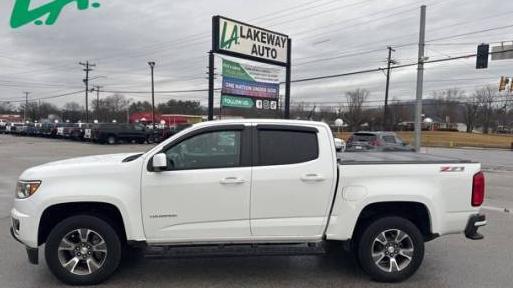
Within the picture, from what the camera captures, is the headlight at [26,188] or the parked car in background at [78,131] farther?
the parked car in background at [78,131]

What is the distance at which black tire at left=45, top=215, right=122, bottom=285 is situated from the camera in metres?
4.78

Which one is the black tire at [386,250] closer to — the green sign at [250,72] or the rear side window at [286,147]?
the rear side window at [286,147]

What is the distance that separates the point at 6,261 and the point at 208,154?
2.84 meters

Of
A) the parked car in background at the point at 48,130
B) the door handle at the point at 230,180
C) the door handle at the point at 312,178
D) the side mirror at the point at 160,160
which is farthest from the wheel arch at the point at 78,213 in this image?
the parked car in background at the point at 48,130

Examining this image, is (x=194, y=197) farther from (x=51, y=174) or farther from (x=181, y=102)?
(x=181, y=102)

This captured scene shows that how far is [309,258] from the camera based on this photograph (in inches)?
232

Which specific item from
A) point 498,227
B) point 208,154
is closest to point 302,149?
point 208,154

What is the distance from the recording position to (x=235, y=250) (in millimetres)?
4934

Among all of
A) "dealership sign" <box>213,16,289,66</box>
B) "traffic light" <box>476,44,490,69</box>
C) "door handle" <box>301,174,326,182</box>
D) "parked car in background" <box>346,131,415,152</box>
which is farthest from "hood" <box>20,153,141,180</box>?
"traffic light" <box>476,44,490,69</box>

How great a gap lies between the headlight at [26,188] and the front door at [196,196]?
1.10 meters

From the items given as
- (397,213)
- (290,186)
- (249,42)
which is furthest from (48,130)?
(397,213)

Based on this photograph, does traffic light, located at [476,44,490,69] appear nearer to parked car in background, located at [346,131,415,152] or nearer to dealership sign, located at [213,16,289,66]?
parked car in background, located at [346,131,415,152]

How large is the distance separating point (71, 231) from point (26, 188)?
2.09ft

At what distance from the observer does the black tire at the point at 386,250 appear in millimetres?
5043
